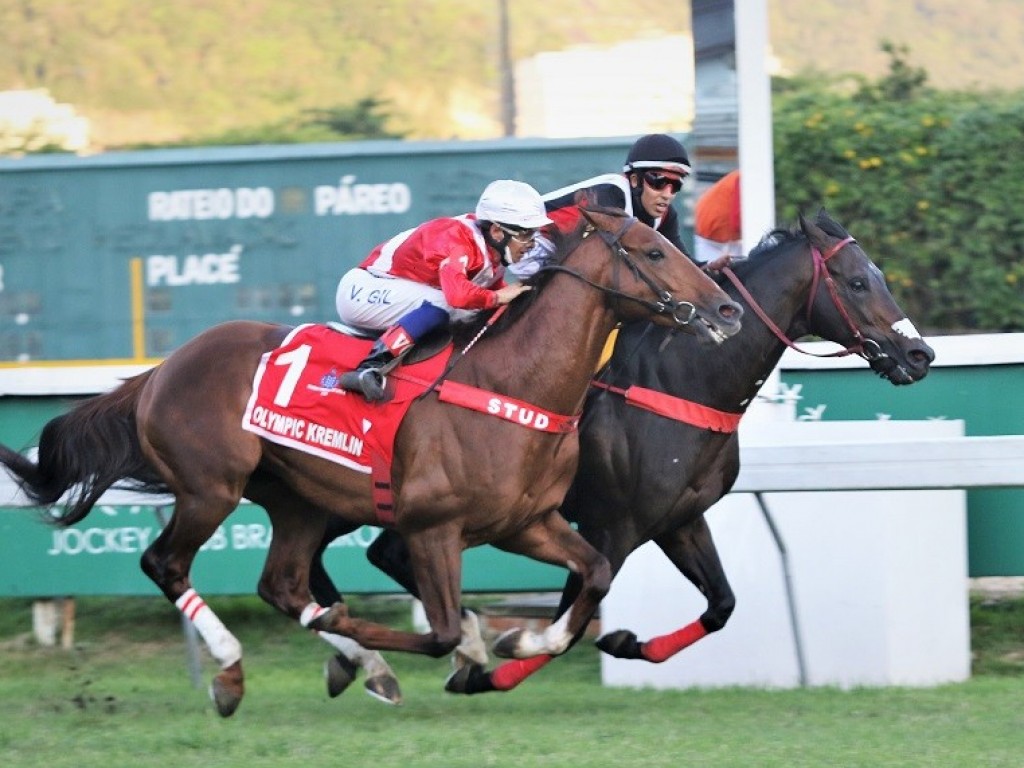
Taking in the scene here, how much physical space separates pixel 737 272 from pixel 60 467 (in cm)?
253

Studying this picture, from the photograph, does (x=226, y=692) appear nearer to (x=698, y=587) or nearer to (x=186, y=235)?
(x=698, y=587)

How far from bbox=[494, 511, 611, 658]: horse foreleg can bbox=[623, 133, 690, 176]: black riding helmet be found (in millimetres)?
1291

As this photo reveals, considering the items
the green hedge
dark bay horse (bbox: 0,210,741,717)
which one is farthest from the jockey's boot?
the green hedge

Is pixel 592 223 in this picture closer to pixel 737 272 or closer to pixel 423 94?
pixel 737 272

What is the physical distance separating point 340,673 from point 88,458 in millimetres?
1184

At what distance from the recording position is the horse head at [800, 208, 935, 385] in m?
5.64

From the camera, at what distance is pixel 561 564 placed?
18.3ft

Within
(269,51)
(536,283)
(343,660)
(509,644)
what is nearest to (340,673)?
(343,660)

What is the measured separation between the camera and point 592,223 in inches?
213

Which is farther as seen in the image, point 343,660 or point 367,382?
point 343,660

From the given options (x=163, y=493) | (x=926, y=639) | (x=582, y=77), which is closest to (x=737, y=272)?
(x=926, y=639)

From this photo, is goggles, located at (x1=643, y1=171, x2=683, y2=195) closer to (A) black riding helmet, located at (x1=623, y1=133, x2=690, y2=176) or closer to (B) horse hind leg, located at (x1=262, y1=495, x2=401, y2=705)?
(A) black riding helmet, located at (x1=623, y1=133, x2=690, y2=176)

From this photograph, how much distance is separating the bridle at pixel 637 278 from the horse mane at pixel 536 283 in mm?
A: 25

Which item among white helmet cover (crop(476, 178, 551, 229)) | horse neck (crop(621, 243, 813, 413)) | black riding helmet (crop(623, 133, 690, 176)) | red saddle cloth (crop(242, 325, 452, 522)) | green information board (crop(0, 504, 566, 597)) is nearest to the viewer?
white helmet cover (crop(476, 178, 551, 229))
